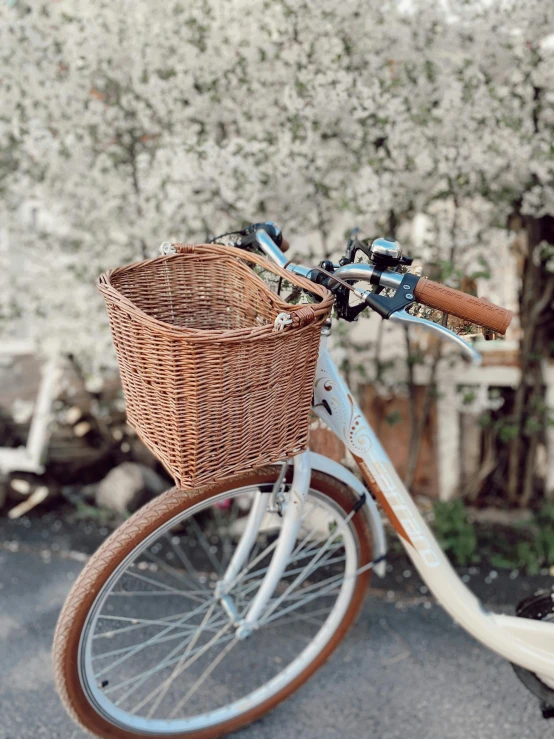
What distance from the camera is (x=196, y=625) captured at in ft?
7.16

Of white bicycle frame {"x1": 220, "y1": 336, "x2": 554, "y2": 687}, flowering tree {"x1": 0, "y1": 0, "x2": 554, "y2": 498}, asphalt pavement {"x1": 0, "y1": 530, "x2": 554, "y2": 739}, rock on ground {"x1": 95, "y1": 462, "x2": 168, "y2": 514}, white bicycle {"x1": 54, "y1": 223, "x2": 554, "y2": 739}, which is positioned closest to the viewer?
white bicycle {"x1": 54, "y1": 223, "x2": 554, "y2": 739}

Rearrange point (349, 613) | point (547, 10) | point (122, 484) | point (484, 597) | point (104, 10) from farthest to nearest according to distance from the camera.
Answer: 1. point (122, 484)
2. point (484, 597)
3. point (104, 10)
4. point (547, 10)
5. point (349, 613)

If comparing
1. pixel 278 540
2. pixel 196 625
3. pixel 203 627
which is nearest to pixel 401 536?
pixel 278 540

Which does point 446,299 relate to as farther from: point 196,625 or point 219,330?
point 196,625

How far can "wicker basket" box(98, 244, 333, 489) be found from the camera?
129cm

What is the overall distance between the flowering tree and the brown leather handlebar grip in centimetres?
116

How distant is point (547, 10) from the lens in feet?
7.95

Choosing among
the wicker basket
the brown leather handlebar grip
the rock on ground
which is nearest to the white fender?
the wicker basket

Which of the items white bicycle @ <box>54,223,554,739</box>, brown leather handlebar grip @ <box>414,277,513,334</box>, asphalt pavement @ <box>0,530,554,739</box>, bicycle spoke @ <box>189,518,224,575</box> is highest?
brown leather handlebar grip @ <box>414,277,513,334</box>

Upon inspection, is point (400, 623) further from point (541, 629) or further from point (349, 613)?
point (541, 629)

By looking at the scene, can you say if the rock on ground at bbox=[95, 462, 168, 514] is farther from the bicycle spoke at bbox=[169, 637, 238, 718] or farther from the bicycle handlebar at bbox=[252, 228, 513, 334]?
the bicycle handlebar at bbox=[252, 228, 513, 334]

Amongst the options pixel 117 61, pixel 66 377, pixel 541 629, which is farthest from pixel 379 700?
pixel 117 61

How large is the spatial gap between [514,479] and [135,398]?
8.54 ft

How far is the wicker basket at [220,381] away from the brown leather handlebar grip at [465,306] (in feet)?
0.77
